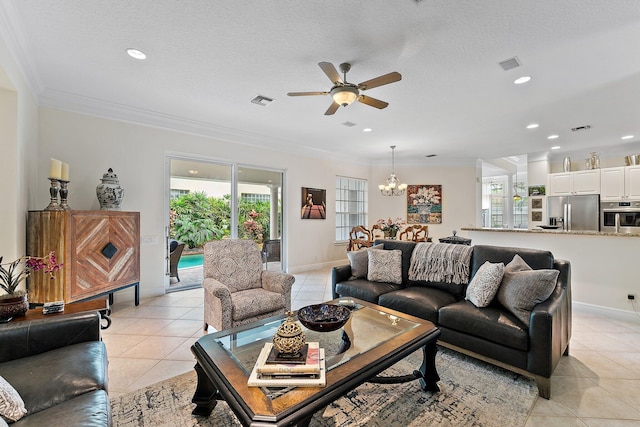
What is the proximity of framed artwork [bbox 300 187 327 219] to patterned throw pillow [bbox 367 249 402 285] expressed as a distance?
3016 millimetres

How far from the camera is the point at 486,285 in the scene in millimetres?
2416

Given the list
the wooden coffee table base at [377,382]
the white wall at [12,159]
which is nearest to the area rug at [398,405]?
the wooden coffee table base at [377,382]

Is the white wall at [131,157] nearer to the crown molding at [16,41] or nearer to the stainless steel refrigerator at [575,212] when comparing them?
the crown molding at [16,41]

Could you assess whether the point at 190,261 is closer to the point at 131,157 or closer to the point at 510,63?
the point at 131,157

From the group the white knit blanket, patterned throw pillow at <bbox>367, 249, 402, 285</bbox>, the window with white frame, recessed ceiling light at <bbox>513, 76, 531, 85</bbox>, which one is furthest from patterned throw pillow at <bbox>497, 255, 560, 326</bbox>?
the window with white frame

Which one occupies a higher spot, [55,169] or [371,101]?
[371,101]

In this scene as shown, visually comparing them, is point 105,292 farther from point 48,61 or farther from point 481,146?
point 481,146

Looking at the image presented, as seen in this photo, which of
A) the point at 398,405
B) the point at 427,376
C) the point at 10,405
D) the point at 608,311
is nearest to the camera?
the point at 10,405

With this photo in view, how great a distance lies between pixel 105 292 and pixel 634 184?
356 inches

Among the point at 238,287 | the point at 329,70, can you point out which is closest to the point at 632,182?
the point at 329,70

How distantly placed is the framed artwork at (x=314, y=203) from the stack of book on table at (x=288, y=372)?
4.80 metres

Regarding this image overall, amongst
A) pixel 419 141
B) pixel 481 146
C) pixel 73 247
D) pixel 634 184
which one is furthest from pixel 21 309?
pixel 634 184

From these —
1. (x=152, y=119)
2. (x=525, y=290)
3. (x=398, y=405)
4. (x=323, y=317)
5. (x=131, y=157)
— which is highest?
(x=152, y=119)

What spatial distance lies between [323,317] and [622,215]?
7.00 metres
